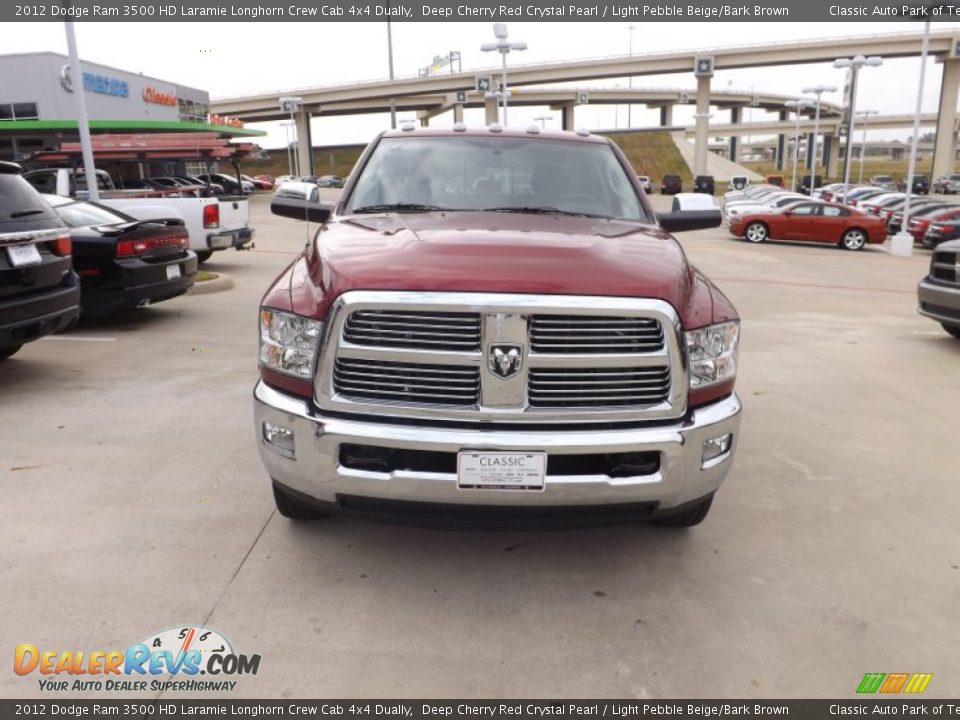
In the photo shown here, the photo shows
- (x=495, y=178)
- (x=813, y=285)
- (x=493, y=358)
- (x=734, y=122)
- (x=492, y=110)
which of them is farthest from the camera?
(x=734, y=122)

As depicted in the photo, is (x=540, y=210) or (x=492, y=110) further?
(x=492, y=110)

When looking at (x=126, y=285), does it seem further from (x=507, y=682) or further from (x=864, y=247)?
(x=864, y=247)

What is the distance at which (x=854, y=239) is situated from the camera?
2216cm

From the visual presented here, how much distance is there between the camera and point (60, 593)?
3092 mm

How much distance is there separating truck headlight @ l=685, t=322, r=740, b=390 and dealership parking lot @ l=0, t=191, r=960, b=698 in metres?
0.93

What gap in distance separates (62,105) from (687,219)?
49.1 meters

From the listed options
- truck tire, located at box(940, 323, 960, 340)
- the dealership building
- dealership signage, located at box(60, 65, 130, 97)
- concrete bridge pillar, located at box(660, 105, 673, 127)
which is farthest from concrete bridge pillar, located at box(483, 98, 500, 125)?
truck tire, located at box(940, 323, 960, 340)

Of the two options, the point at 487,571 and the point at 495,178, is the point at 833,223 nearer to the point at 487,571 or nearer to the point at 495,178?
the point at 495,178

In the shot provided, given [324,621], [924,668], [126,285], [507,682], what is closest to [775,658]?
[924,668]

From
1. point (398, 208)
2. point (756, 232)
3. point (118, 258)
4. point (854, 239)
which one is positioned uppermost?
point (398, 208)

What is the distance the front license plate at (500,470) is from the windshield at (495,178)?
1.73 m
